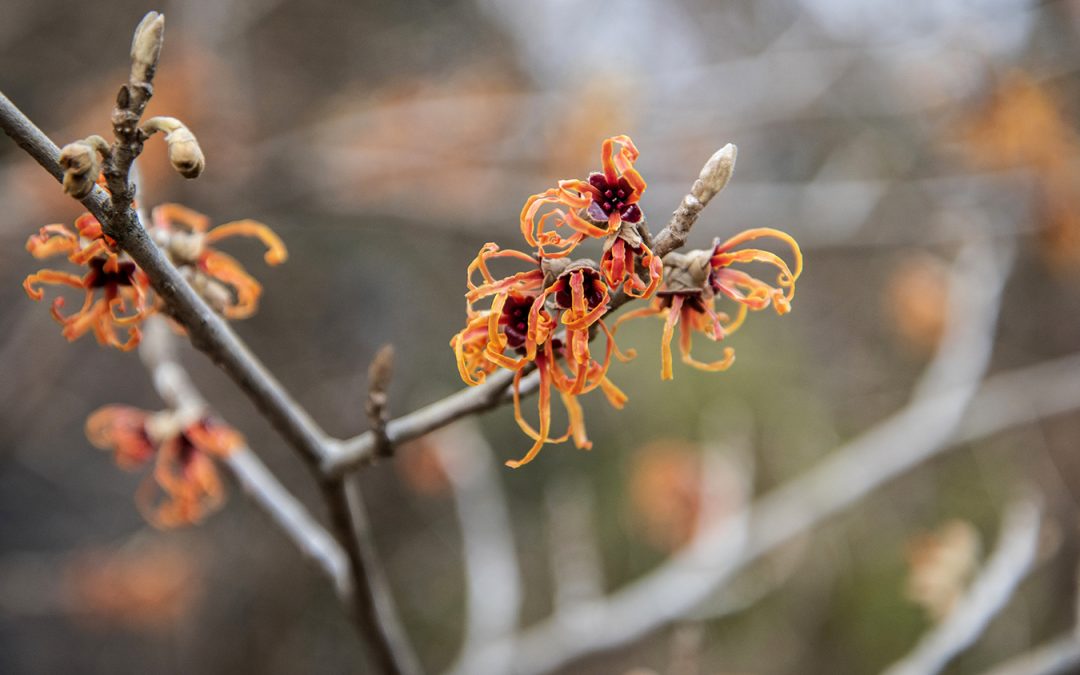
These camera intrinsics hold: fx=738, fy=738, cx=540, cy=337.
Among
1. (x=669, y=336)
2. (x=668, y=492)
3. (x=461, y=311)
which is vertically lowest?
(x=669, y=336)

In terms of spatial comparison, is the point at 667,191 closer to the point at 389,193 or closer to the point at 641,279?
the point at 389,193

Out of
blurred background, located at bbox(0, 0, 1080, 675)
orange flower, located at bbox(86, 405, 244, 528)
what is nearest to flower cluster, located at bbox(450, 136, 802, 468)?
orange flower, located at bbox(86, 405, 244, 528)

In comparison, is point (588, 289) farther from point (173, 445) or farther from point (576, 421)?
point (173, 445)

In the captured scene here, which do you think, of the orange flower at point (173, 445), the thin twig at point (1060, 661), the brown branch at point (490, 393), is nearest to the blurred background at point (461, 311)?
the thin twig at point (1060, 661)

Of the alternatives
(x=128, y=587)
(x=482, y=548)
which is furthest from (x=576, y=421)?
(x=128, y=587)

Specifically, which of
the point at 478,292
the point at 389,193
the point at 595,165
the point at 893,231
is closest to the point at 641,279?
the point at 478,292

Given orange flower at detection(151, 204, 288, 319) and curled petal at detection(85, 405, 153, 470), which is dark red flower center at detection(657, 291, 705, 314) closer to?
orange flower at detection(151, 204, 288, 319)
